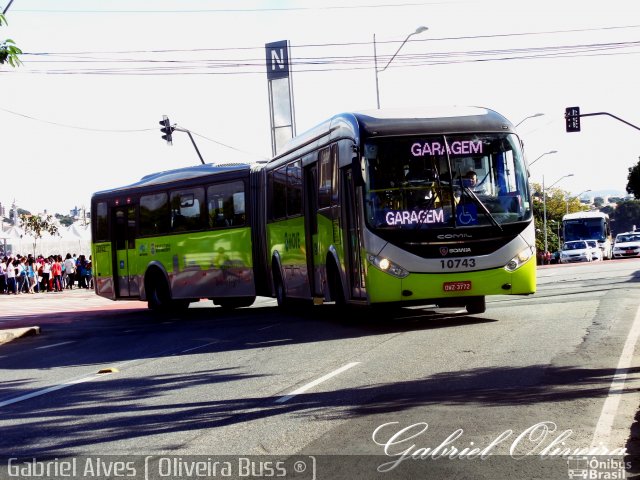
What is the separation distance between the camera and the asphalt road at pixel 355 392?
716 centimetres

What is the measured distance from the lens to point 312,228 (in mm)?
18859

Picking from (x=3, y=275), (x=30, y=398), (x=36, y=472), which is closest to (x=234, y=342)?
(x=30, y=398)

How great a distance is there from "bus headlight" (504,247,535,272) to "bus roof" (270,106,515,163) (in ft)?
6.48

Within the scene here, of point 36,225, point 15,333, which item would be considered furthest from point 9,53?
point 36,225

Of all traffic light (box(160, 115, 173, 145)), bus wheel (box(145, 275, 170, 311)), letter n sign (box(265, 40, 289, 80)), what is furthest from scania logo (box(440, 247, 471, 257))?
letter n sign (box(265, 40, 289, 80))

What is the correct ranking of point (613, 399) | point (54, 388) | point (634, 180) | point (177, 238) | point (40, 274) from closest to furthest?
1. point (613, 399)
2. point (54, 388)
3. point (177, 238)
4. point (40, 274)
5. point (634, 180)

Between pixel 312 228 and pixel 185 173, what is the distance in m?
6.85

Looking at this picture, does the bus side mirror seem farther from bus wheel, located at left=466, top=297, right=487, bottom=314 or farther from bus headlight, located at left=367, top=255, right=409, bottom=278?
bus wheel, located at left=466, top=297, right=487, bottom=314

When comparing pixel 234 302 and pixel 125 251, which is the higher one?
→ pixel 125 251

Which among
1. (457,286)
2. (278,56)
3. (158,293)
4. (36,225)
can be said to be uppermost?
(278,56)

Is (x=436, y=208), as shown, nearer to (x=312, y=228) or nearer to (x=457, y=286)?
(x=457, y=286)

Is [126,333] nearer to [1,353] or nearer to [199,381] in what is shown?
[1,353]

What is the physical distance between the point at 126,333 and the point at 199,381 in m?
8.87

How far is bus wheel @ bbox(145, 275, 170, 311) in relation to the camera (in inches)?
1013
